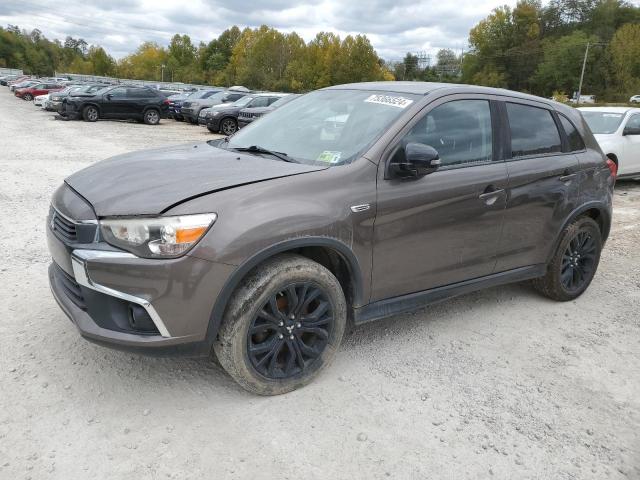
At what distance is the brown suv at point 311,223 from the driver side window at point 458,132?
0.04ft

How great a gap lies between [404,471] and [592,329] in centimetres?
245

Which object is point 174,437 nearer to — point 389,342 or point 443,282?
point 389,342

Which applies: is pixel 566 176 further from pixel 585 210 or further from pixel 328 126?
pixel 328 126

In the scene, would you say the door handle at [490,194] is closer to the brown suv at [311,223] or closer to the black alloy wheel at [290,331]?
the brown suv at [311,223]

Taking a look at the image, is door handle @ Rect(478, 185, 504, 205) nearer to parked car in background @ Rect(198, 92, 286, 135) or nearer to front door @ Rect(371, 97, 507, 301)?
front door @ Rect(371, 97, 507, 301)

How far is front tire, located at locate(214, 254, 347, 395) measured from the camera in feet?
9.45

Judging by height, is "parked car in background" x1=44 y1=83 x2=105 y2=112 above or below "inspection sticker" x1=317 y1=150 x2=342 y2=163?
below

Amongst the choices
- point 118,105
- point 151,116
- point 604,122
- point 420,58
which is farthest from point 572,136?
point 420,58

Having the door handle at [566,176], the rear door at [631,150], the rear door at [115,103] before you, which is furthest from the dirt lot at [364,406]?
the rear door at [115,103]

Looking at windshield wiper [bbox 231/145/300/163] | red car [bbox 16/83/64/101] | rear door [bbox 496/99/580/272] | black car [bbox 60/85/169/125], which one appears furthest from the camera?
red car [bbox 16/83/64/101]

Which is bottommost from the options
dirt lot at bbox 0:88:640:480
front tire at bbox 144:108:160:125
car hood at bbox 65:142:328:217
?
front tire at bbox 144:108:160:125

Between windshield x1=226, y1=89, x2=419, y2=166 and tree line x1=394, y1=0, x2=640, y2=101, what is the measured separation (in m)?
86.2

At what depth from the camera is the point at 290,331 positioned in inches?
121

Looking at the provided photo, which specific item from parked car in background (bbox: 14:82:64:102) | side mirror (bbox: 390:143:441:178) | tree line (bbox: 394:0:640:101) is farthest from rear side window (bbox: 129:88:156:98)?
tree line (bbox: 394:0:640:101)
